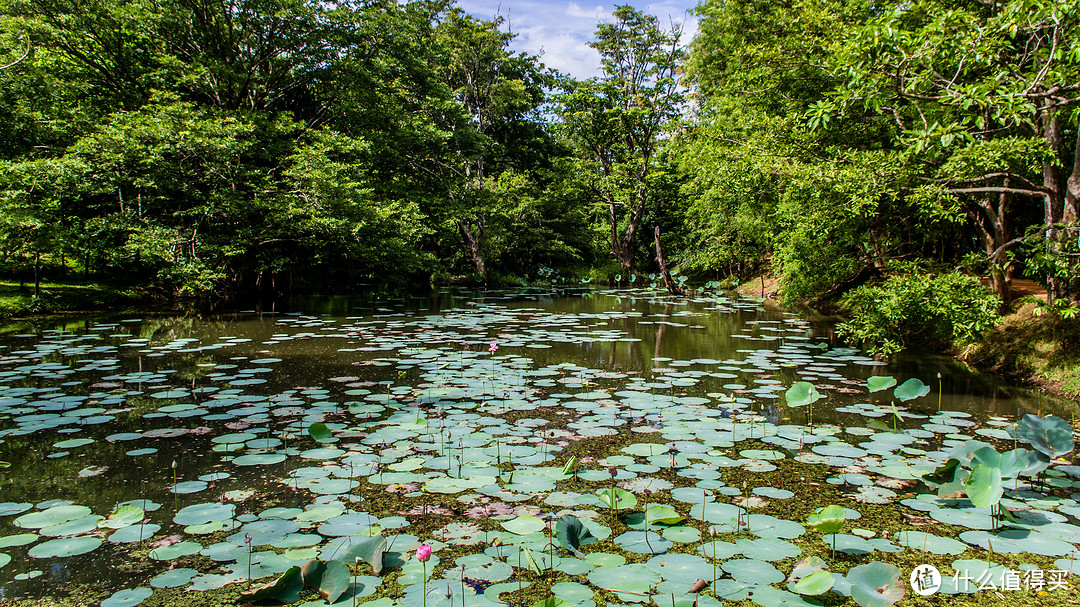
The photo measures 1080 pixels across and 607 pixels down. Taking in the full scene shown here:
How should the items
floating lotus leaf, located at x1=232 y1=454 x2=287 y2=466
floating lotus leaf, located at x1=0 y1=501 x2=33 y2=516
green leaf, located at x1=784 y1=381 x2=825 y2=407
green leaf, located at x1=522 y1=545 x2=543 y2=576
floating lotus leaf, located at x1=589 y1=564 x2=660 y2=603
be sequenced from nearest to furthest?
1. green leaf, located at x1=522 y1=545 x2=543 y2=576
2. floating lotus leaf, located at x1=589 y1=564 x2=660 y2=603
3. floating lotus leaf, located at x1=0 y1=501 x2=33 y2=516
4. floating lotus leaf, located at x1=232 y1=454 x2=287 y2=466
5. green leaf, located at x1=784 y1=381 x2=825 y2=407

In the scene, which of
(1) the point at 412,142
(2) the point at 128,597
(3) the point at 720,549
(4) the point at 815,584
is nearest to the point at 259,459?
(2) the point at 128,597

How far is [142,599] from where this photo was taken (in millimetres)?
1907

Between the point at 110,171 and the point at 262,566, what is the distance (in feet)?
37.9

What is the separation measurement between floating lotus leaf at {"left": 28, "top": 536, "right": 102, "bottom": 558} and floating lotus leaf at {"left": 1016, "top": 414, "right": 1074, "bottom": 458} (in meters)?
4.03

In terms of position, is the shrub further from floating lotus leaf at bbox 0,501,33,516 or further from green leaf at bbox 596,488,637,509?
floating lotus leaf at bbox 0,501,33,516

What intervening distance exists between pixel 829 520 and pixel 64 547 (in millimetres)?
2776

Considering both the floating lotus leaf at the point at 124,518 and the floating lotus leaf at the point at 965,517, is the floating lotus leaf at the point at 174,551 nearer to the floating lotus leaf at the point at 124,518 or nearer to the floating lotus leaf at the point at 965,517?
the floating lotus leaf at the point at 124,518

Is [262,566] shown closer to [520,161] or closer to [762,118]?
[762,118]

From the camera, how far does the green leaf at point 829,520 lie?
209 cm

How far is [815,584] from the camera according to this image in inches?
72.0

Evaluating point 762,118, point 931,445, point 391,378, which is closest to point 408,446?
point 391,378

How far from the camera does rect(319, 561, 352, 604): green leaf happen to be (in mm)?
1812

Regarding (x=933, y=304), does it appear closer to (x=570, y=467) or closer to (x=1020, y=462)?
(x=1020, y=462)

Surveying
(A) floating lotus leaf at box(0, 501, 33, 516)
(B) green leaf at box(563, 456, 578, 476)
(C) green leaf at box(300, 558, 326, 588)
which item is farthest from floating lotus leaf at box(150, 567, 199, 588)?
(B) green leaf at box(563, 456, 578, 476)
